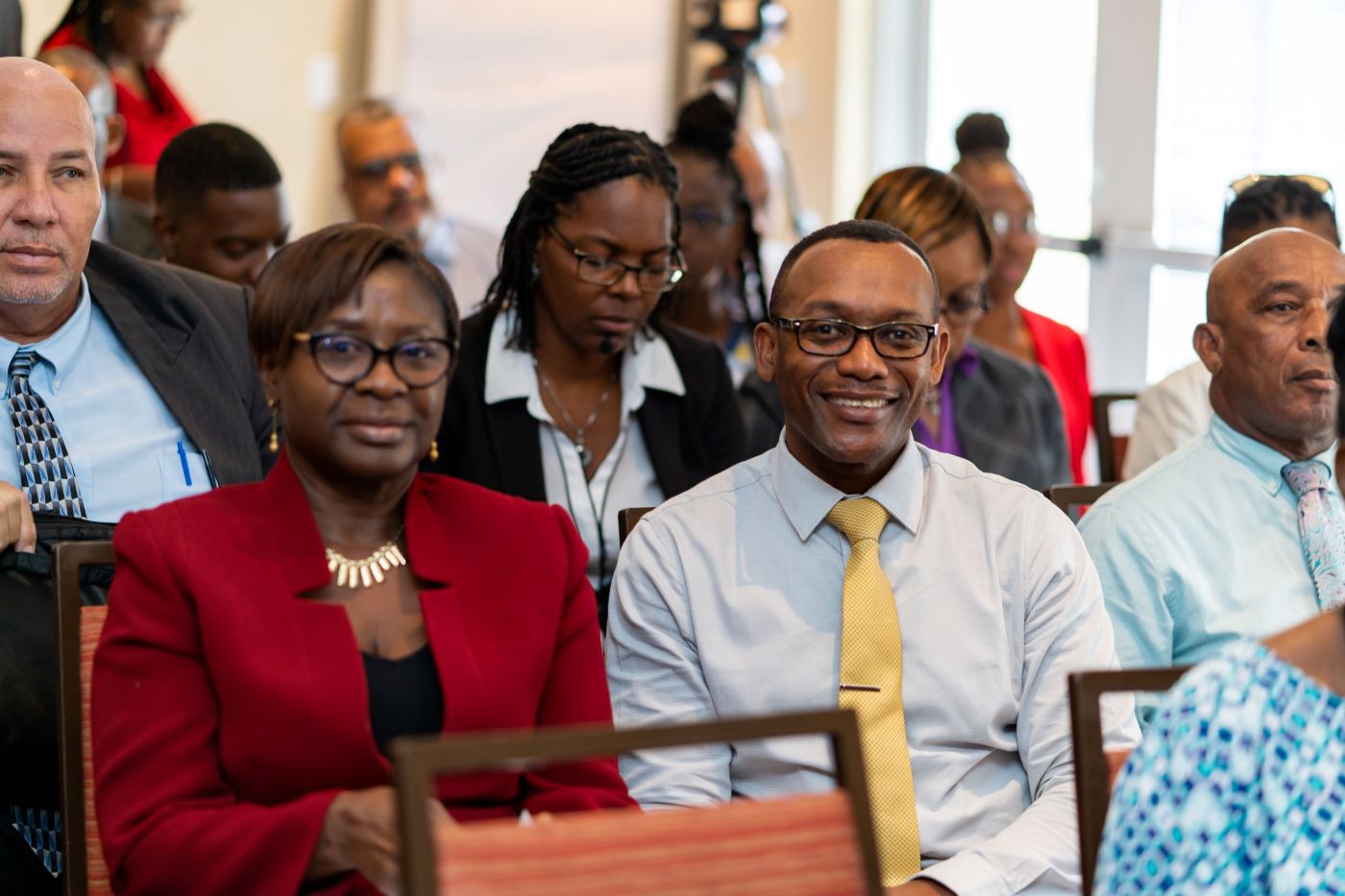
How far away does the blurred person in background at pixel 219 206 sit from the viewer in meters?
3.62

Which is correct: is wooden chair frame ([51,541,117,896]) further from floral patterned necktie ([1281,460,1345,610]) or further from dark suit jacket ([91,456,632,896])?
floral patterned necktie ([1281,460,1345,610])

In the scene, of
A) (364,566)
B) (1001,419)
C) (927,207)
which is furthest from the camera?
(1001,419)

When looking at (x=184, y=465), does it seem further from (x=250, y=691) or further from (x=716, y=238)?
(x=716, y=238)

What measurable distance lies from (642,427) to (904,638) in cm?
99

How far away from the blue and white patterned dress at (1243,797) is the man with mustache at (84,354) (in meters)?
1.65

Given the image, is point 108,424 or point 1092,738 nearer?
point 1092,738

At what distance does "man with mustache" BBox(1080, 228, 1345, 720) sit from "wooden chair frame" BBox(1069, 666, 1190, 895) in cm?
90

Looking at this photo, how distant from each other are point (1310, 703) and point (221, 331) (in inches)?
75.1

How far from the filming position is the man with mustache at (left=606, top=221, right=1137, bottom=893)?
2.06 metres

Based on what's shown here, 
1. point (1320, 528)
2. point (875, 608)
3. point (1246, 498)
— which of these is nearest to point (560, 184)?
point (875, 608)

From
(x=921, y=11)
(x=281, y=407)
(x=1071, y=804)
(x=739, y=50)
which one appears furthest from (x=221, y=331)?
(x=921, y=11)

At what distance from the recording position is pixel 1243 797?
52.6 inches

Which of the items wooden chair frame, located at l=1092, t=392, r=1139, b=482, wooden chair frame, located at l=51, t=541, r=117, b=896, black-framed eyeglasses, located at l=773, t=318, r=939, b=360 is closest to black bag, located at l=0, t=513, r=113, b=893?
wooden chair frame, located at l=51, t=541, r=117, b=896

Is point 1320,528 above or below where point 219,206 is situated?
below
